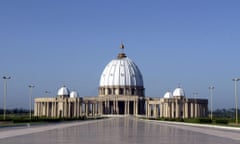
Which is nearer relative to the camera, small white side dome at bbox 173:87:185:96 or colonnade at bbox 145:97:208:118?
colonnade at bbox 145:97:208:118

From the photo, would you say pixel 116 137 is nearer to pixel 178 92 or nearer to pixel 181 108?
pixel 181 108

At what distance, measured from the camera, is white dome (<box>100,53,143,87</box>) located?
412 feet

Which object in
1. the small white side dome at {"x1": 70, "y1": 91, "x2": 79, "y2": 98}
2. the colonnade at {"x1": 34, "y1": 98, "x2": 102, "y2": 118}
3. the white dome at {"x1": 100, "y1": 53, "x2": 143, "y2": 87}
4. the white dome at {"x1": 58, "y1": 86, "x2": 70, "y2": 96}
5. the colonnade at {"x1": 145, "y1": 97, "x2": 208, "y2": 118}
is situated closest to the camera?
the colonnade at {"x1": 145, "y1": 97, "x2": 208, "y2": 118}

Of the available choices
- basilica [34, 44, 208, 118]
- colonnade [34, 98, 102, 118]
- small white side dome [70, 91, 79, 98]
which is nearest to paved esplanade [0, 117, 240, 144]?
basilica [34, 44, 208, 118]

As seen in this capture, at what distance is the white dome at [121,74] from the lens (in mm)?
125438

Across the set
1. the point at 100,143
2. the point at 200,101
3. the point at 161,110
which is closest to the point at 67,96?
the point at 161,110

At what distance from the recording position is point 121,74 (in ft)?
413

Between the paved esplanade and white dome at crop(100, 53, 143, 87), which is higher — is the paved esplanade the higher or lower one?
the lower one

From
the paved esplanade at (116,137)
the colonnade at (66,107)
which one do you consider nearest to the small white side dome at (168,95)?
the colonnade at (66,107)

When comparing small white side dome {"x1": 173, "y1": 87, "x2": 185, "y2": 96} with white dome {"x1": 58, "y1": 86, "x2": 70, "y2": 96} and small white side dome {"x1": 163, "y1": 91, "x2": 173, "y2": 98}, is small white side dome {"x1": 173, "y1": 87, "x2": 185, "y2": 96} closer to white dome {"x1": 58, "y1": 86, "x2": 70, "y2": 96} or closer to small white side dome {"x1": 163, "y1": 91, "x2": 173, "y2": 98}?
small white side dome {"x1": 163, "y1": 91, "x2": 173, "y2": 98}

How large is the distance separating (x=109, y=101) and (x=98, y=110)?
4.51 meters

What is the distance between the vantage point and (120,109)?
388ft

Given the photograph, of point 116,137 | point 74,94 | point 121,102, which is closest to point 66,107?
point 74,94

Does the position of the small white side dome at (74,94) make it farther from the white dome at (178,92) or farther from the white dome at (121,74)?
the white dome at (178,92)
